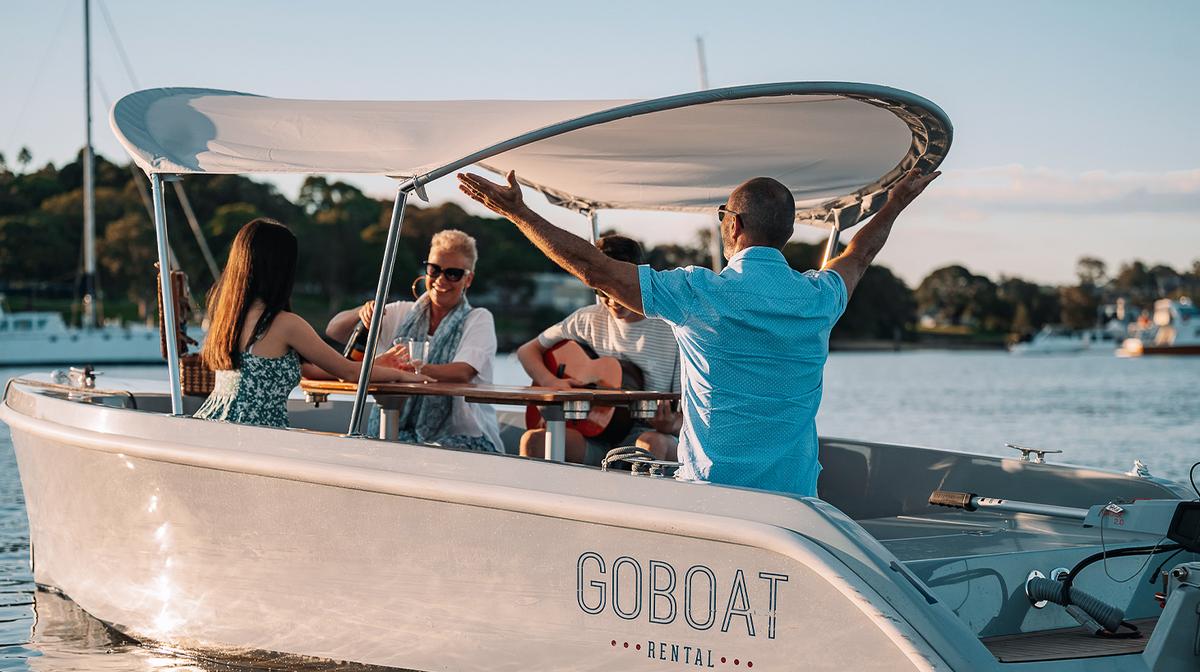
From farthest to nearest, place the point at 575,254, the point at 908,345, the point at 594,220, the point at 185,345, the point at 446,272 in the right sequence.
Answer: the point at 908,345 < the point at 594,220 < the point at 446,272 < the point at 185,345 < the point at 575,254

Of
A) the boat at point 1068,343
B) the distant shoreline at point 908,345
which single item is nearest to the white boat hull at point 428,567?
the distant shoreline at point 908,345

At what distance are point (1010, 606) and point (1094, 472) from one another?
1.28m

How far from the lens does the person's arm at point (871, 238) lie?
397cm

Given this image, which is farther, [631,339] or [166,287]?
[631,339]

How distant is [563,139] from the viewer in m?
5.28

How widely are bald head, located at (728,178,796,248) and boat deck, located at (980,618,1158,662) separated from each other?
119 cm

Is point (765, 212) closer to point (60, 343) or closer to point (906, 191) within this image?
point (906, 191)

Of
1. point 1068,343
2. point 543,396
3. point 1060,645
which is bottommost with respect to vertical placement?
point 1068,343

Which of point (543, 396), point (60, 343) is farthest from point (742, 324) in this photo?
point (60, 343)

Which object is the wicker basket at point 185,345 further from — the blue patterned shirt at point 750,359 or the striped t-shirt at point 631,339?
the blue patterned shirt at point 750,359

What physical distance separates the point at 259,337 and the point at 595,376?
1.54 m

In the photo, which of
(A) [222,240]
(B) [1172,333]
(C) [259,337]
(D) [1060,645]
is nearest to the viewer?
(D) [1060,645]

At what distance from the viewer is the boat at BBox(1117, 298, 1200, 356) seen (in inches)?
3159

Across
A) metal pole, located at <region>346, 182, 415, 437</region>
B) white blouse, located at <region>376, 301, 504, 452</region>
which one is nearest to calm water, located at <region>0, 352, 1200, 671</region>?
metal pole, located at <region>346, 182, 415, 437</region>
